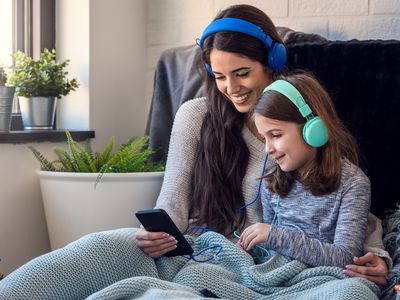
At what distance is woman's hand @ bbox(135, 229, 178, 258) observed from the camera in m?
1.50

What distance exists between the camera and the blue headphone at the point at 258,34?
5.41 feet

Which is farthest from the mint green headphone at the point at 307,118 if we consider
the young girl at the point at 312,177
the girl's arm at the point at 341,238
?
the girl's arm at the point at 341,238

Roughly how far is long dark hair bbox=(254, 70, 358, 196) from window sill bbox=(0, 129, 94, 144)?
728 millimetres

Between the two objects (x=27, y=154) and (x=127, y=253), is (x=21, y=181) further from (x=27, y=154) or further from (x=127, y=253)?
(x=127, y=253)

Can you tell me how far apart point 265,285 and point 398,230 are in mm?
327

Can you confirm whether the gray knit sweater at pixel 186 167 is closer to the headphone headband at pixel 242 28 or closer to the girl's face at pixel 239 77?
the girl's face at pixel 239 77

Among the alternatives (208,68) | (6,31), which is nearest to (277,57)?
(208,68)

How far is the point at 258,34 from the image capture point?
166 cm

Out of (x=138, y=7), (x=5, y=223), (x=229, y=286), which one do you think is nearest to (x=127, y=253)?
(x=229, y=286)

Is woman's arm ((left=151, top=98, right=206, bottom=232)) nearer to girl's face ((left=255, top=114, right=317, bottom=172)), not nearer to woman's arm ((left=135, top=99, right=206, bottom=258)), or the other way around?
woman's arm ((left=135, top=99, right=206, bottom=258))

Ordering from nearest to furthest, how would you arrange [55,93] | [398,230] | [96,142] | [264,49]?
[398,230], [264,49], [55,93], [96,142]

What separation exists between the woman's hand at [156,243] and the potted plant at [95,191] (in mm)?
395

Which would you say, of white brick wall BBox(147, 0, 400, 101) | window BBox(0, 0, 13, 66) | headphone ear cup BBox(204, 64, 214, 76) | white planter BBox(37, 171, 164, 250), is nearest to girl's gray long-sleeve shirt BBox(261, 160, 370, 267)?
headphone ear cup BBox(204, 64, 214, 76)

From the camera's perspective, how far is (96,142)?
7.54 feet
